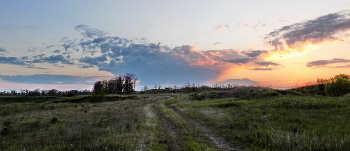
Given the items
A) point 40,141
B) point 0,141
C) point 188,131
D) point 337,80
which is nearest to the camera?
point 40,141

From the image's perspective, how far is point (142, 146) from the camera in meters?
9.10

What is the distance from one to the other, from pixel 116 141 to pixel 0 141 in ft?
26.8

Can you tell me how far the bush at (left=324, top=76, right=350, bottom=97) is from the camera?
1616 inches

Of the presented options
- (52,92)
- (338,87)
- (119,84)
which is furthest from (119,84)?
(338,87)

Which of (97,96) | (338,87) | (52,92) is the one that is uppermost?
(338,87)

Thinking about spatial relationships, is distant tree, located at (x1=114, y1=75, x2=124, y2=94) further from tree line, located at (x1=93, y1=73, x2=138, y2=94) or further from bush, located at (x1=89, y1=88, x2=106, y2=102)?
bush, located at (x1=89, y1=88, x2=106, y2=102)

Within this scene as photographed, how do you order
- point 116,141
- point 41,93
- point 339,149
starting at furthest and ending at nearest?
point 41,93 < point 116,141 < point 339,149

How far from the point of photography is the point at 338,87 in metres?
42.0

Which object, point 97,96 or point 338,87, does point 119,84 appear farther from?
point 338,87

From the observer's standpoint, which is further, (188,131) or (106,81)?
(106,81)

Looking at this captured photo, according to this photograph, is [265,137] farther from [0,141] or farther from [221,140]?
[0,141]

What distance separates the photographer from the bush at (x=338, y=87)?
41034mm

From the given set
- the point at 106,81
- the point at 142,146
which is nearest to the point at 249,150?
the point at 142,146

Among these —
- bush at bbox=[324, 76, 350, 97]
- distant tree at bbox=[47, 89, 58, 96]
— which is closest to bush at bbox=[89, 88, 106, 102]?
bush at bbox=[324, 76, 350, 97]
